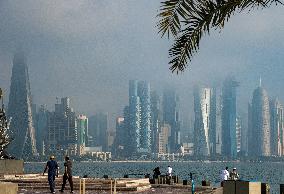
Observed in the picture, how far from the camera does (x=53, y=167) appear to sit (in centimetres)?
3109

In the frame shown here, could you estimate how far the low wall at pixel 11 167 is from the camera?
158 feet

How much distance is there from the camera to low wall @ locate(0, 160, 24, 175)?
48219 millimetres

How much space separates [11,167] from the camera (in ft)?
160

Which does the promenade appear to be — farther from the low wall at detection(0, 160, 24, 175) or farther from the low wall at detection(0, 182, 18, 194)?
the low wall at detection(0, 182, 18, 194)

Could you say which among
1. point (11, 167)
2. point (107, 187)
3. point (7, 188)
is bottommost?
point (107, 187)

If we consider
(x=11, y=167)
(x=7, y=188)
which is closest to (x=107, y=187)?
(x=11, y=167)

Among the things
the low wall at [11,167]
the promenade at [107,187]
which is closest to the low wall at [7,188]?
the promenade at [107,187]

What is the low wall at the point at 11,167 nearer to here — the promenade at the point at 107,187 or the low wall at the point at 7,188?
the promenade at the point at 107,187

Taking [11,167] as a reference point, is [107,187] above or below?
below

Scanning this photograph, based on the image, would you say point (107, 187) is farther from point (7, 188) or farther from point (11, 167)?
point (7, 188)

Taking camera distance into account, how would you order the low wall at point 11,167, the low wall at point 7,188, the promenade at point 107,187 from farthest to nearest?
the low wall at point 11,167 → the promenade at point 107,187 → the low wall at point 7,188

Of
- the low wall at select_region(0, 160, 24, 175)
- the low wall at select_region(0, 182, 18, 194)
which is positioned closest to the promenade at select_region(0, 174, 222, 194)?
the low wall at select_region(0, 160, 24, 175)

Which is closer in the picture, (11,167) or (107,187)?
(107,187)

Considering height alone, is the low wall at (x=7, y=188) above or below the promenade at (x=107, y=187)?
above
